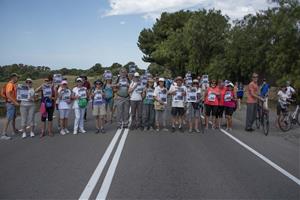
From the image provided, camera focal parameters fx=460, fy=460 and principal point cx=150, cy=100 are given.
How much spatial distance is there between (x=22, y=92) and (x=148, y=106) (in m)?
4.14

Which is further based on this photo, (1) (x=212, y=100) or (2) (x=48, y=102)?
(1) (x=212, y=100)

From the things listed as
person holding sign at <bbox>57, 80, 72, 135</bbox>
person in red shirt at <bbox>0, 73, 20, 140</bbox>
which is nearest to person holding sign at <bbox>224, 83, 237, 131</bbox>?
person holding sign at <bbox>57, 80, 72, 135</bbox>

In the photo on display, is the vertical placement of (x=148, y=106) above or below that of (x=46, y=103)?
below

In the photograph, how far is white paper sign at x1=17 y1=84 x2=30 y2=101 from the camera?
1347 cm

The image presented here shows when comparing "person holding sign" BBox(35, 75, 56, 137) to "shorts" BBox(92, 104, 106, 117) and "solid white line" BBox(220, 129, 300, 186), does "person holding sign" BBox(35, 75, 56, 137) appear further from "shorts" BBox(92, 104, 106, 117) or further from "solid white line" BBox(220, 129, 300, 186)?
"solid white line" BBox(220, 129, 300, 186)

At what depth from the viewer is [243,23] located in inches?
1666

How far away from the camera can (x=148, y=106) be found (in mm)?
15297

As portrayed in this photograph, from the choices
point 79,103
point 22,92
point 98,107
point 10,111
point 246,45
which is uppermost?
point 246,45

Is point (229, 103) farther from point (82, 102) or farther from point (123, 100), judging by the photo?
point (82, 102)

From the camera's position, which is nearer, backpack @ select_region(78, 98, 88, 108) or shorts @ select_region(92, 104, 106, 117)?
backpack @ select_region(78, 98, 88, 108)

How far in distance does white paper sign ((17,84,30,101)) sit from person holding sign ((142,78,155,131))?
12.7ft

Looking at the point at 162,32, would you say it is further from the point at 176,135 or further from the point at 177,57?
the point at 176,135

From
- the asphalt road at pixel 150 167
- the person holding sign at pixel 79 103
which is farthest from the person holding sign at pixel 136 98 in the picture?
the asphalt road at pixel 150 167

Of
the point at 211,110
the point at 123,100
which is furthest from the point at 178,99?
the point at 123,100
